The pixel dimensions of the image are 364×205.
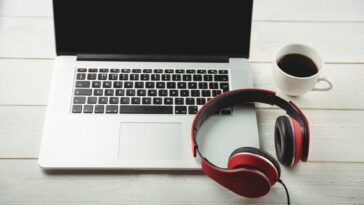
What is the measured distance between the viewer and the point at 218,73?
34.3 inches

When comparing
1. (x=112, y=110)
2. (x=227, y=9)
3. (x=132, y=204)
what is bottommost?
(x=132, y=204)

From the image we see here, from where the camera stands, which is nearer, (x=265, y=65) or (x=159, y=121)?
(x=159, y=121)

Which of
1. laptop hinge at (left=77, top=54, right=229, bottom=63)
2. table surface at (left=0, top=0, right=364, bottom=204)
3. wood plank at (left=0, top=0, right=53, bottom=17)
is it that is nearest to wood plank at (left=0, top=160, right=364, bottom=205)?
table surface at (left=0, top=0, right=364, bottom=204)

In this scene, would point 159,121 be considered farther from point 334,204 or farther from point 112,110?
point 334,204

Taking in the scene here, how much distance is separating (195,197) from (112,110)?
Result: 0.77 feet

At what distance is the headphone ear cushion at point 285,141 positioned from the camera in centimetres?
72

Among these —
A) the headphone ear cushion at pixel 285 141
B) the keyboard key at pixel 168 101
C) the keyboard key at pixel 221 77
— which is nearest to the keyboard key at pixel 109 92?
the keyboard key at pixel 168 101

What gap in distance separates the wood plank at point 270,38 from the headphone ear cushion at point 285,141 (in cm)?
23

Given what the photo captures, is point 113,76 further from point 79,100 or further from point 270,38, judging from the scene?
point 270,38

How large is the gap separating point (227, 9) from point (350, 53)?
32 centimetres

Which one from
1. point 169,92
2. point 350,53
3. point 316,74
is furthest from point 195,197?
point 350,53

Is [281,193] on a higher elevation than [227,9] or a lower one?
lower

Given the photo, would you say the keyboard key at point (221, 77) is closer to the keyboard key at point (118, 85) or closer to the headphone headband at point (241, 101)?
the headphone headband at point (241, 101)

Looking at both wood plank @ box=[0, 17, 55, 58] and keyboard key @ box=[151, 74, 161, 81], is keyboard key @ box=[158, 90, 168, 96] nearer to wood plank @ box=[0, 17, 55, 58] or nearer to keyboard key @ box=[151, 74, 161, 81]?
keyboard key @ box=[151, 74, 161, 81]
